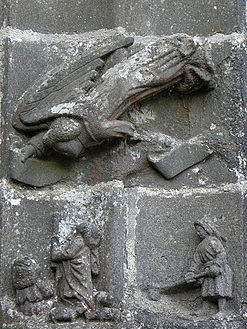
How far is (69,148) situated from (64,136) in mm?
48

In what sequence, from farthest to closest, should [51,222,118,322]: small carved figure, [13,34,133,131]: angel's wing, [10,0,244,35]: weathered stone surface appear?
1. [10,0,244,35]: weathered stone surface
2. [13,34,133,131]: angel's wing
3. [51,222,118,322]: small carved figure

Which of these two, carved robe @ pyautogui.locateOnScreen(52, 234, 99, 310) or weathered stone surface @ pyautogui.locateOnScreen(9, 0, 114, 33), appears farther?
weathered stone surface @ pyautogui.locateOnScreen(9, 0, 114, 33)

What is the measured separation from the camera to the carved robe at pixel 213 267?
2869mm

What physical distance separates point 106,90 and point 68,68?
0.16 metres

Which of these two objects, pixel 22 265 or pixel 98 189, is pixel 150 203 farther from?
pixel 22 265

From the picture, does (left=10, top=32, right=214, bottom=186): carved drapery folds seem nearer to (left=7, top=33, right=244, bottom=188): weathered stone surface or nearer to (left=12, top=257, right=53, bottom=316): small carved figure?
(left=7, top=33, right=244, bottom=188): weathered stone surface

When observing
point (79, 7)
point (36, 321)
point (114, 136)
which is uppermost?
point (79, 7)

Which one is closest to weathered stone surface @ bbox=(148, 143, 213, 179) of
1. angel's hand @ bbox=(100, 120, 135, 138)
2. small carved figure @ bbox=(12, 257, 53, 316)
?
angel's hand @ bbox=(100, 120, 135, 138)

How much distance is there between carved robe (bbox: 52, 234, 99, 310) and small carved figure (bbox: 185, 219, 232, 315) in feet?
0.95

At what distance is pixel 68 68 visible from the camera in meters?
3.03

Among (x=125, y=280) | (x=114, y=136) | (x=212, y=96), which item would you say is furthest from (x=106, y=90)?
(x=125, y=280)

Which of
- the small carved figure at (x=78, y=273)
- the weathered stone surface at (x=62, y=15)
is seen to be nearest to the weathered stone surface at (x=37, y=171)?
the small carved figure at (x=78, y=273)

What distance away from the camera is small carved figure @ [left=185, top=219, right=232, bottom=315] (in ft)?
9.42

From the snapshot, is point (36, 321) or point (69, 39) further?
point (69, 39)
